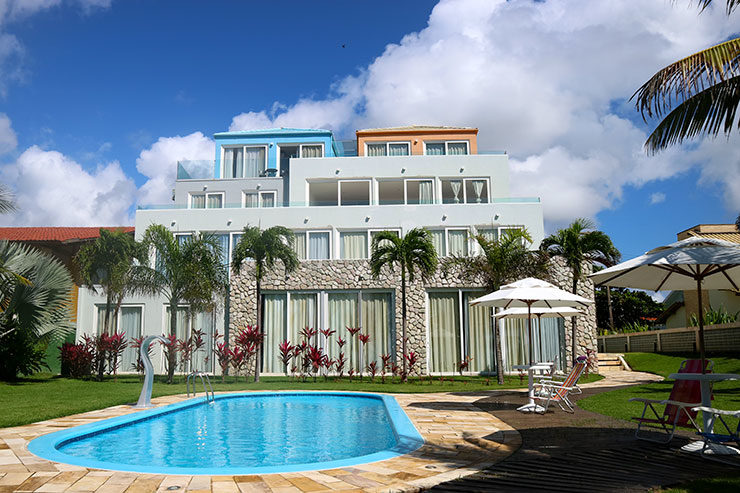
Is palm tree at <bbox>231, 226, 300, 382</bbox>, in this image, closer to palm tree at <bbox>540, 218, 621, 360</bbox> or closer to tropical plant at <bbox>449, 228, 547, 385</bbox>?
tropical plant at <bbox>449, 228, 547, 385</bbox>

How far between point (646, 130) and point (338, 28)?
37.5 feet

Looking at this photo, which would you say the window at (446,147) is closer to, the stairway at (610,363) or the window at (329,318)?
the window at (329,318)

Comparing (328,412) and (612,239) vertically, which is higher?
(612,239)

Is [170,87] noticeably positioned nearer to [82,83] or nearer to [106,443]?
[82,83]

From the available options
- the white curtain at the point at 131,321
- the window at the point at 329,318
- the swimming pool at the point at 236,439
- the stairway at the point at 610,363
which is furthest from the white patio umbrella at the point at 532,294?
the white curtain at the point at 131,321

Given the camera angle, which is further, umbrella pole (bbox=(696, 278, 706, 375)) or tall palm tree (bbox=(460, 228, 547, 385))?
tall palm tree (bbox=(460, 228, 547, 385))

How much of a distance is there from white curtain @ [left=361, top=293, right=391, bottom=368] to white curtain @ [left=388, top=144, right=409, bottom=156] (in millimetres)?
11510

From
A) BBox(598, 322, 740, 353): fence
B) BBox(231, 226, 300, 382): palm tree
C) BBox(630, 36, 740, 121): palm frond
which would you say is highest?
BBox(630, 36, 740, 121): palm frond

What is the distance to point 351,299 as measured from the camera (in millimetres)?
19547

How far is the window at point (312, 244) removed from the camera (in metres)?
22.8

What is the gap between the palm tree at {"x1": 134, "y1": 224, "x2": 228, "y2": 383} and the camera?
17125 mm

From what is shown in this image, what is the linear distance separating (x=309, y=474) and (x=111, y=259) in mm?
14719

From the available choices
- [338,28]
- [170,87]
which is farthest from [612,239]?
[170,87]

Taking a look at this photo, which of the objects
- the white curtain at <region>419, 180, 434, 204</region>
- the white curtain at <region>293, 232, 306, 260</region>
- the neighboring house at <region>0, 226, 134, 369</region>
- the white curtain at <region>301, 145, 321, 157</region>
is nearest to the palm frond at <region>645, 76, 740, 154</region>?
the white curtain at <region>293, 232, 306, 260</region>
